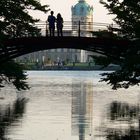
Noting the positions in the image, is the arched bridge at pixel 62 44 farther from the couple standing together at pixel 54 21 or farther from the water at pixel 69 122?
the water at pixel 69 122

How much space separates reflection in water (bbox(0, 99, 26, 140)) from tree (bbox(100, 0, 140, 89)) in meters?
7.61

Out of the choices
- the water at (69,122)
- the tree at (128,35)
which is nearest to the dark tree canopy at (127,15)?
the tree at (128,35)

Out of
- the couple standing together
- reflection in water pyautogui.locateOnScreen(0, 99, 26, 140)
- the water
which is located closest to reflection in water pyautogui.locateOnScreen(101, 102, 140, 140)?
the water

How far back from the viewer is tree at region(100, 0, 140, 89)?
158 ft

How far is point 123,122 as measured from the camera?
45531mm

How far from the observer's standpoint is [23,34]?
55.8 meters

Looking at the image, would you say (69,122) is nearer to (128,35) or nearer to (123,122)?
(123,122)

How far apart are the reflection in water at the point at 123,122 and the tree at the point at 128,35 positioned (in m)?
2.53

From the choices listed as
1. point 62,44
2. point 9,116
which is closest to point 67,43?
point 62,44

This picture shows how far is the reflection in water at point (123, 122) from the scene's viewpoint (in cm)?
3775

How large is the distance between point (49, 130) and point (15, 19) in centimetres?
1626

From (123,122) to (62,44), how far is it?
11256 mm

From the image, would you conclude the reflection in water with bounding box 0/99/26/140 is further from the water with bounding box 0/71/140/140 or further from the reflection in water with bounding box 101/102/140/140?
the reflection in water with bounding box 101/102/140/140

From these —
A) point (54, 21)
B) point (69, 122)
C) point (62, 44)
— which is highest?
point (54, 21)
